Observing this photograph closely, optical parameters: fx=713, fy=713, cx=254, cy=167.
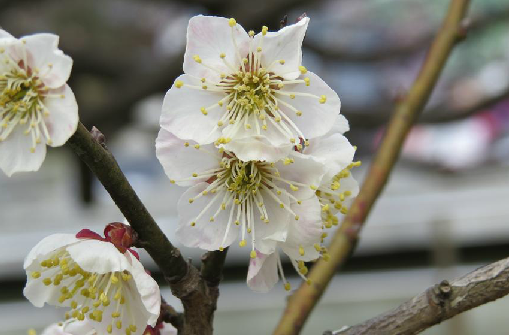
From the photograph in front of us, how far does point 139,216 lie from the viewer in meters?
0.48

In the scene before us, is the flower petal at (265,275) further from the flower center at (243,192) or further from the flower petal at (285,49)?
the flower petal at (285,49)

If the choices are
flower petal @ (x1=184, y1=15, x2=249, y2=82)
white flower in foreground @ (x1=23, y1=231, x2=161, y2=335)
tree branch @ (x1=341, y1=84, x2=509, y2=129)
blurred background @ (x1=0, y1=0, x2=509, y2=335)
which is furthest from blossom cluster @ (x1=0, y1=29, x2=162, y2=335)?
tree branch @ (x1=341, y1=84, x2=509, y2=129)

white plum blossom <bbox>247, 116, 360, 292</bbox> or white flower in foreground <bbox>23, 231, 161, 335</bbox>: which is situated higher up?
white plum blossom <bbox>247, 116, 360, 292</bbox>

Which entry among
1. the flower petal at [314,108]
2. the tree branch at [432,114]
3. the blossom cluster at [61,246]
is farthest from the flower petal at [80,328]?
the tree branch at [432,114]

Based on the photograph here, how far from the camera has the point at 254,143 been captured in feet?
1.58

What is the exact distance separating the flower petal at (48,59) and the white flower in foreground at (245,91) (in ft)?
0.24

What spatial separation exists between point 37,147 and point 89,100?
1.88 metres

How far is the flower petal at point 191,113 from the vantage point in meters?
0.50

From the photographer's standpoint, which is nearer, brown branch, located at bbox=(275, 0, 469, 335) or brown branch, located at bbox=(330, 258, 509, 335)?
brown branch, located at bbox=(330, 258, 509, 335)

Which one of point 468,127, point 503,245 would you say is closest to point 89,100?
point 503,245

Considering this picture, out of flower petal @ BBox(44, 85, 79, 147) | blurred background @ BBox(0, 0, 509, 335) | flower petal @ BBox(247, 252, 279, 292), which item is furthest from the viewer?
blurred background @ BBox(0, 0, 509, 335)

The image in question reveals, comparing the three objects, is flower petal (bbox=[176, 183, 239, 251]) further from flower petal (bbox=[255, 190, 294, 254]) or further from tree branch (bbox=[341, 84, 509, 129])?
tree branch (bbox=[341, 84, 509, 129])

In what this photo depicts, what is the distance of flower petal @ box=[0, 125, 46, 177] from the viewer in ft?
1.60

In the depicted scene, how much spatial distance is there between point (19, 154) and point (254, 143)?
167 mm
